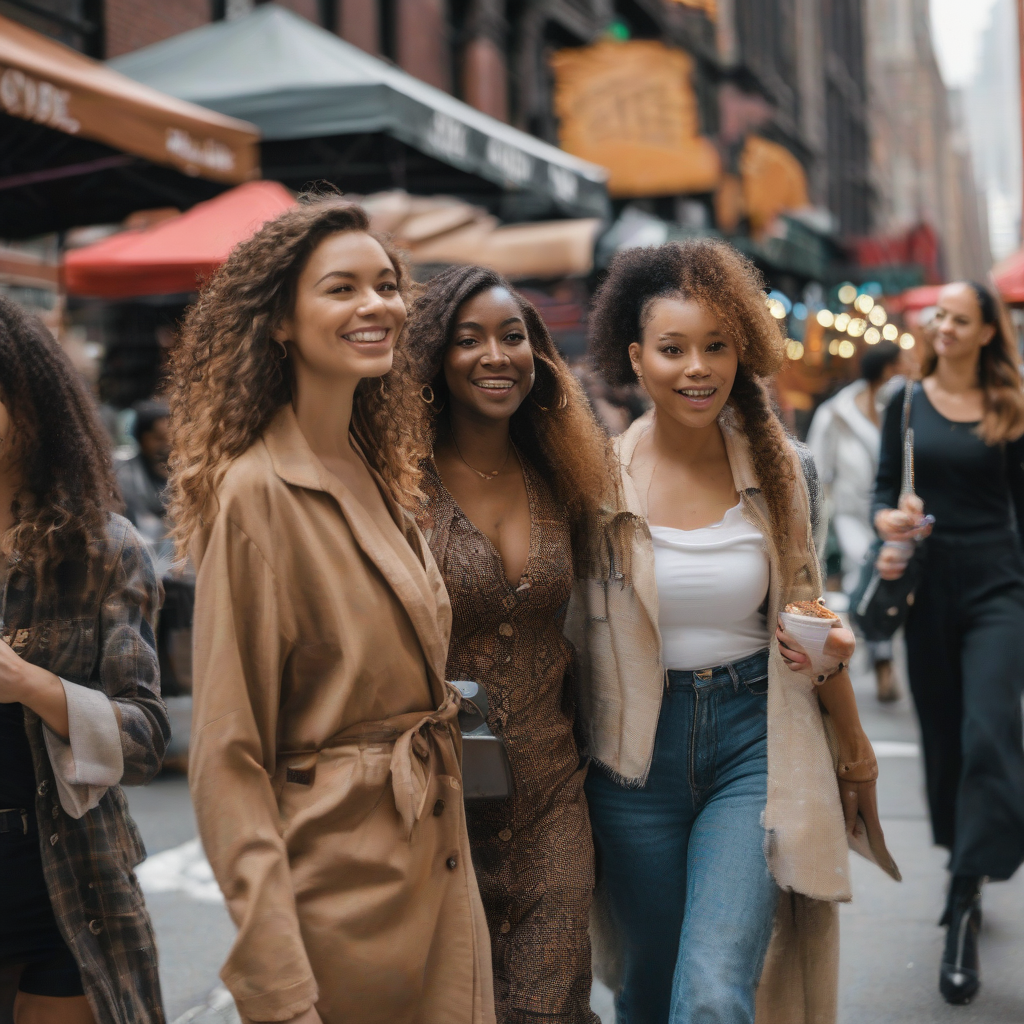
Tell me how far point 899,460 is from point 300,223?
11.1ft

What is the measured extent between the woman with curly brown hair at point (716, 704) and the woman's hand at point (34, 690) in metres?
1.28

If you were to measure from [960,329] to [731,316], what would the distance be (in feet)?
7.41

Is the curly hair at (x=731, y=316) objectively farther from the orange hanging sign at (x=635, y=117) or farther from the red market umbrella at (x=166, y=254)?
the orange hanging sign at (x=635, y=117)

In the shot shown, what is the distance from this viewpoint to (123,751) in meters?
2.71

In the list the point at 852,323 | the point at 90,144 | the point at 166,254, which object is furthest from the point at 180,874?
the point at 852,323

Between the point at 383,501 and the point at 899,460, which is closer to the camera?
the point at 383,501

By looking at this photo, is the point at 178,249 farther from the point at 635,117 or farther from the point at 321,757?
the point at 635,117

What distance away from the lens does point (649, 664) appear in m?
3.22

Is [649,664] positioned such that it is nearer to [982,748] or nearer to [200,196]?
[982,748]

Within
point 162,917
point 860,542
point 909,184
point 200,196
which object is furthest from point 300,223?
point 909,184

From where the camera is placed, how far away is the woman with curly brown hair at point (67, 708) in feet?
8.70

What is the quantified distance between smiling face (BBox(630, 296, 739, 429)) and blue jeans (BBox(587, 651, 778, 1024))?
2.08ft

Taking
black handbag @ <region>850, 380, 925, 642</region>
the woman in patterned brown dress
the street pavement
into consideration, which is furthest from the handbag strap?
the woman in patterned brown dress

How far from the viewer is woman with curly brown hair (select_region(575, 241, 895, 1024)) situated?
314 cm
